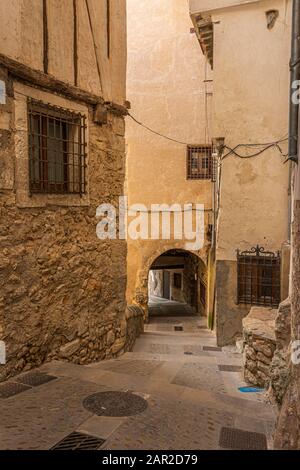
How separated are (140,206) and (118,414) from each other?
998cm

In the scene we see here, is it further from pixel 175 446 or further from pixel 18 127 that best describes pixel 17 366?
pixel 18 127

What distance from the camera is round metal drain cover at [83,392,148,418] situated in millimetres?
3930

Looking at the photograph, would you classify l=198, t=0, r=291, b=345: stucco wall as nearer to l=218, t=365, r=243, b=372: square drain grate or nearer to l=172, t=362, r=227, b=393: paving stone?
l=218, t=365, r=243, b=372: square drain grate

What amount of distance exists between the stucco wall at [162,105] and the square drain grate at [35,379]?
9082mm

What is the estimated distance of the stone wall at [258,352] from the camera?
598 cm

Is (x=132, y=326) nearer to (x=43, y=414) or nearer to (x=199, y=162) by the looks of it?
(x=43, y=414)

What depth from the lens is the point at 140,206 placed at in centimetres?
1352

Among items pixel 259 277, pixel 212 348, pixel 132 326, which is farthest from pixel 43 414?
pixel 259 277

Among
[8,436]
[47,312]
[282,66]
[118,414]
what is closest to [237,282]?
[282,66]

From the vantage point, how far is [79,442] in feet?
10.8

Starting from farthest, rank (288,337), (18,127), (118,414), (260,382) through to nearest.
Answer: (260,382) < (288,337) < (18,127) < (118,414)

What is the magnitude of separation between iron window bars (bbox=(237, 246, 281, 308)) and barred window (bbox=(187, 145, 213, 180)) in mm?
4784

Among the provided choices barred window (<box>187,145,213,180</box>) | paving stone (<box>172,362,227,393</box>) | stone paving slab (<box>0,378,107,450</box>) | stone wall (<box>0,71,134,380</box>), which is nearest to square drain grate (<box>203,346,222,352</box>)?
paving stone (<box>172,362,227,393</box>)

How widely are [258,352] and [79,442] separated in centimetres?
360
